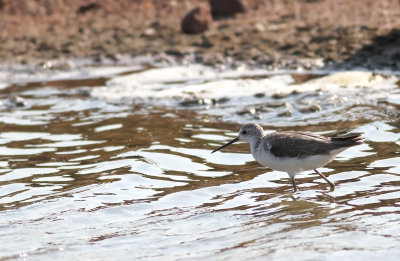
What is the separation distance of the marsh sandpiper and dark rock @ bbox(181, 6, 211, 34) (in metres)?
8.16

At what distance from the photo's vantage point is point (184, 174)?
1004 cm

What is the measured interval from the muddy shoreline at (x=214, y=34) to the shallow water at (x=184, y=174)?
105 centimetres

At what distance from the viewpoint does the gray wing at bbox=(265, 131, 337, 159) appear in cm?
895

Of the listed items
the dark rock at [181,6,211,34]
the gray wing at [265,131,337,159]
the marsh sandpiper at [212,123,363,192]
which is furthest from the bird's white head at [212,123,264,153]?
the dark rock at [181,6,211,34]

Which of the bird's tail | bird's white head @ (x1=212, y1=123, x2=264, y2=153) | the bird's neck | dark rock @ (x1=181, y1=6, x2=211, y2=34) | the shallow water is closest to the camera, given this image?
the shallow water

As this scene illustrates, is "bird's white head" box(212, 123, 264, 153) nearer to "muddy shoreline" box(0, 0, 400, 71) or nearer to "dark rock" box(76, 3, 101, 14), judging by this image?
"muddy shoreline" box(0, 0, 400, 71)

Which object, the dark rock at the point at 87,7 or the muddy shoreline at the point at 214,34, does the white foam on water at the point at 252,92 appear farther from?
the dark rock at the point at 87,7

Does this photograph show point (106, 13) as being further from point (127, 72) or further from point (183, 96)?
point (183, 96)

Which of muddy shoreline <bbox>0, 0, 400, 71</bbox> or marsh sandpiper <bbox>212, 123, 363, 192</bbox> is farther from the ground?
muddy shoreline <bbox>0, 0, 400, 71</bbox>

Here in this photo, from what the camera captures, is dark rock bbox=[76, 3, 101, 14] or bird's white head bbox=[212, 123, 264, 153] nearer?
bird's white head bbox=[212, 123, 264, 153]

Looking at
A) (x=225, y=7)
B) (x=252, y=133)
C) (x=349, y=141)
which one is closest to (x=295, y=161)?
(x=349, y=141)

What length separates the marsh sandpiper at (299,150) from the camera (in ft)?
29.2

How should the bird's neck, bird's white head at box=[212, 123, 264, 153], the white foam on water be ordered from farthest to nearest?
the white foam on water, bird's white head at box=[212, 123, 264, 153], the bird's neck

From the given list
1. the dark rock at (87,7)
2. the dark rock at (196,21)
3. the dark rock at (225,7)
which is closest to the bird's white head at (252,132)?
the dark rock at (196,21)
